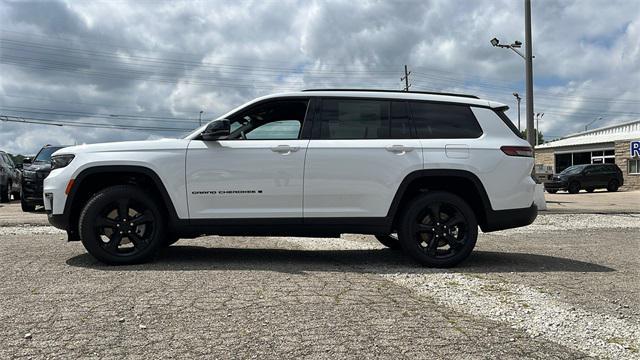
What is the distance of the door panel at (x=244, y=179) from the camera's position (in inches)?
218

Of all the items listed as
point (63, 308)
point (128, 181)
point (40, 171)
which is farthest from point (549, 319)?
point (40, 171)

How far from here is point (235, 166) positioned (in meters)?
5.55

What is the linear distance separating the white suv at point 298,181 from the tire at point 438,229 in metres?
0.01

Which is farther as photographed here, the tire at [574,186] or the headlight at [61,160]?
the tire at [574,186]

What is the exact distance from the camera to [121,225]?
559 centimetres

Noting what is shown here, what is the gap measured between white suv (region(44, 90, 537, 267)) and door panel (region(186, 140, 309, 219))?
0.03 ft

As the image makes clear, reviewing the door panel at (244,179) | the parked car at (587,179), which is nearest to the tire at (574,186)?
the parked car at (587,179)

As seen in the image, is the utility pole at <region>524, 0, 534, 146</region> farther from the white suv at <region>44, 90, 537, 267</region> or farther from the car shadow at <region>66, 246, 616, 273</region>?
the white suv at <region>44, 90, 537, 267</region>

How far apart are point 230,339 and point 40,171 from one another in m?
11.3

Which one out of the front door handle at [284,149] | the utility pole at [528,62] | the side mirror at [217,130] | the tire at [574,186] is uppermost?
the utility pole at [528,62]

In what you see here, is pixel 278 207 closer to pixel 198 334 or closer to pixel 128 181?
pixel 128 181

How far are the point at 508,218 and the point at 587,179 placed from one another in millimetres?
27346

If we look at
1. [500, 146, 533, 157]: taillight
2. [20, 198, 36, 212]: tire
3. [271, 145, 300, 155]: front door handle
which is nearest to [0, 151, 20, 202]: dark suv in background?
[20, 198, 36, 212]: tire

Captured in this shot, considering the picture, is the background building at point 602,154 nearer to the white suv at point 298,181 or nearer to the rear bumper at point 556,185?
the rear bumper at point 556,185
